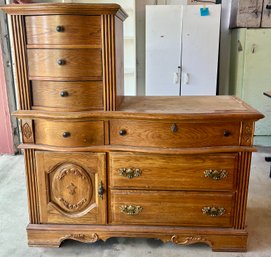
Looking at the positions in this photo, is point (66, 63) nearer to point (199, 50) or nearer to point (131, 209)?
point (131, 209)

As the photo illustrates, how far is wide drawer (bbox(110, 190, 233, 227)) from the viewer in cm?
184

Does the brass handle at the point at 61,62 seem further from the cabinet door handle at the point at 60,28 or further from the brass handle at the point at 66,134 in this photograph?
the brass handle at the point at 66,134

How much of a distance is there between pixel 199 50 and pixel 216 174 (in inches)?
89.4

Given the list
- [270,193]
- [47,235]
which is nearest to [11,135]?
[47,235]

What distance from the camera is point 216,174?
1.79 metres

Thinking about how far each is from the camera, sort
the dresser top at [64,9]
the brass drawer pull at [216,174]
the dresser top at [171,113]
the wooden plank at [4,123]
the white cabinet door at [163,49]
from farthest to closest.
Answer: the white cabinet door at [163,49] → the wooden plank at [4,123] → the brass drawer pull at [216,174] → the dresser top at [171,113] → the dresser top at [64,9]

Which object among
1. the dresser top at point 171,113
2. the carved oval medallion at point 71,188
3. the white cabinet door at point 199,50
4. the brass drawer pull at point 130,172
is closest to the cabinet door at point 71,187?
the carved oval medallion at point 71,188

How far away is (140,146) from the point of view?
1766 millimetres

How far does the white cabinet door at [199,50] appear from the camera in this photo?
3.60m

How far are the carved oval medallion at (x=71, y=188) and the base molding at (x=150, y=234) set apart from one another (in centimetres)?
14

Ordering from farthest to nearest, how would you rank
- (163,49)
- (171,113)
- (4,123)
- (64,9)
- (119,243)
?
(163,49)
(4,123)
(119,243)
(171,113)
(64,9)

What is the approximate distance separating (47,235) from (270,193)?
189 centimetres

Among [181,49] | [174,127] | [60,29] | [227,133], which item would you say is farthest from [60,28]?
[181,49]

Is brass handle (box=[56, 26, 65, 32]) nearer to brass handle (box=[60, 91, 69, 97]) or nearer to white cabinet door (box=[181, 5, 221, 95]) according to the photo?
brass handle (box=[60, 91, 69, 97])
